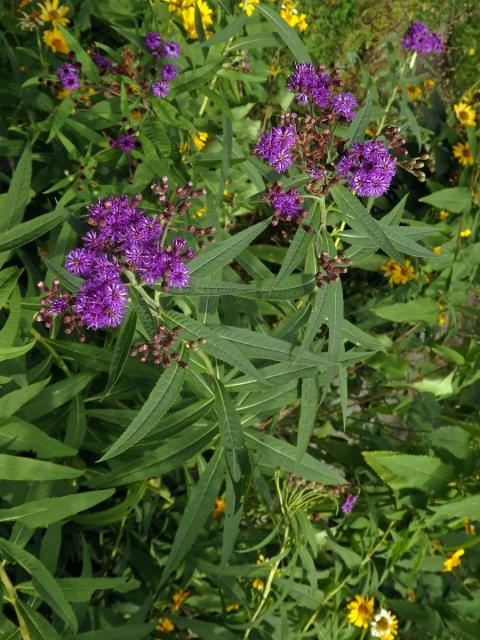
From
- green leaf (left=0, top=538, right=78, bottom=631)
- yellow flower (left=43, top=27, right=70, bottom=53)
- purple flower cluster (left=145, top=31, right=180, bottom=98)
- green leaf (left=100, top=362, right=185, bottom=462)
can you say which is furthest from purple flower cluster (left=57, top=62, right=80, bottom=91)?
Answer: green leaf (left=0, top=538, right=78, bottom=631)

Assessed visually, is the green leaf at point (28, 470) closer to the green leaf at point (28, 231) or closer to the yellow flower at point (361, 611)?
the green leaf at point (28, 231)

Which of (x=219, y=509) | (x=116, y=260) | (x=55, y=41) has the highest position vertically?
(x=55, y=41)

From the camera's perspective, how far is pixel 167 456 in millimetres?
2086

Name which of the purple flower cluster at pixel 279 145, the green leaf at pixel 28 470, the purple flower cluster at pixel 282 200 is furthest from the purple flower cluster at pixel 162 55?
the green leaf at pixel 28 470

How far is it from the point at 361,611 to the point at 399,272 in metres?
2.05

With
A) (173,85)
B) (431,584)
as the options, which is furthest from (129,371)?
(431,584)

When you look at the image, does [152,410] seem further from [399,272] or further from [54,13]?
[399,272]

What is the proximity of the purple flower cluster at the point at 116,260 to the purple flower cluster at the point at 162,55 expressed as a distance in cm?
99

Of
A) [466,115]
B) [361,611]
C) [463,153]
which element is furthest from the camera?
[466,115]

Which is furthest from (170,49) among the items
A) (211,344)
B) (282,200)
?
(211,344)

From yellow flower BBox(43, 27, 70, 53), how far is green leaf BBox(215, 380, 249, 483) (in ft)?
6.46

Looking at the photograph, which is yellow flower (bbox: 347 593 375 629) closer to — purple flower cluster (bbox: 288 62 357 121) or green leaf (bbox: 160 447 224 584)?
green leaf (bbox: 160 447 224 584)

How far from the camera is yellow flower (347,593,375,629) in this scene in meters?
2.87

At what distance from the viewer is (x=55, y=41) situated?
113 inches
